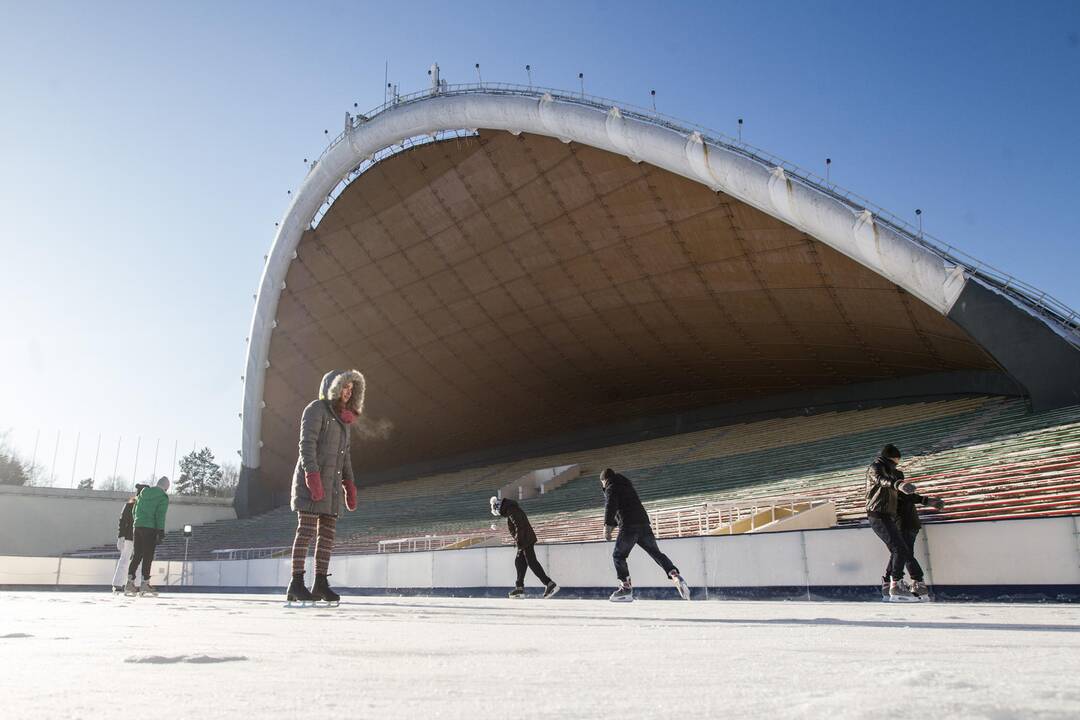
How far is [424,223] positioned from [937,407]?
49.7ft

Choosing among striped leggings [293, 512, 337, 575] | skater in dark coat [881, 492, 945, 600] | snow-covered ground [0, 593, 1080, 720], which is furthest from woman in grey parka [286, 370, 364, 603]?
skater in dark coat [881, 492, 945, 600]

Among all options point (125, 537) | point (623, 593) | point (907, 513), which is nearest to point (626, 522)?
point (623, 593)

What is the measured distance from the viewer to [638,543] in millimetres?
8703

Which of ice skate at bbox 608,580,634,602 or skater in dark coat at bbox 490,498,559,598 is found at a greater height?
skater in dark coat at bbox 490,498,559,598

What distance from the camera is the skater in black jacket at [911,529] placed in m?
8.29

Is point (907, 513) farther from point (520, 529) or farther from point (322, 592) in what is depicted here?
point (322, 592)

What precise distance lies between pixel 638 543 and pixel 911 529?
2907 millimetres

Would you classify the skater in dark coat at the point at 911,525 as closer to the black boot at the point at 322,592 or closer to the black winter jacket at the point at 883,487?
the black winter jacket at the point at 883,487

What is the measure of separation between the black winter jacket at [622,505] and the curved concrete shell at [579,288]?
10.2 metres

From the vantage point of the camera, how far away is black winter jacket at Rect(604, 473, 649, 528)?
8641mm

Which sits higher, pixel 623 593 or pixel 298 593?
pixel 298 593

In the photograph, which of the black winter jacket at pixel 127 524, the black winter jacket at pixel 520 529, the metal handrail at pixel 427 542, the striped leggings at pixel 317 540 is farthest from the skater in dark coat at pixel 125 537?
the striped leggings at pixel 317 540

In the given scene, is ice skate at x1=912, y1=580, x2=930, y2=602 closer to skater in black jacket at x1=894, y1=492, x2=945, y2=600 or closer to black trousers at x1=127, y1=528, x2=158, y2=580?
skater in black jacket at x1=894, y1=492, x2=945, y2=600

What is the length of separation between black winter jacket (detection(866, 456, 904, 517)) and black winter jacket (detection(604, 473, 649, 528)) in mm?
2380
